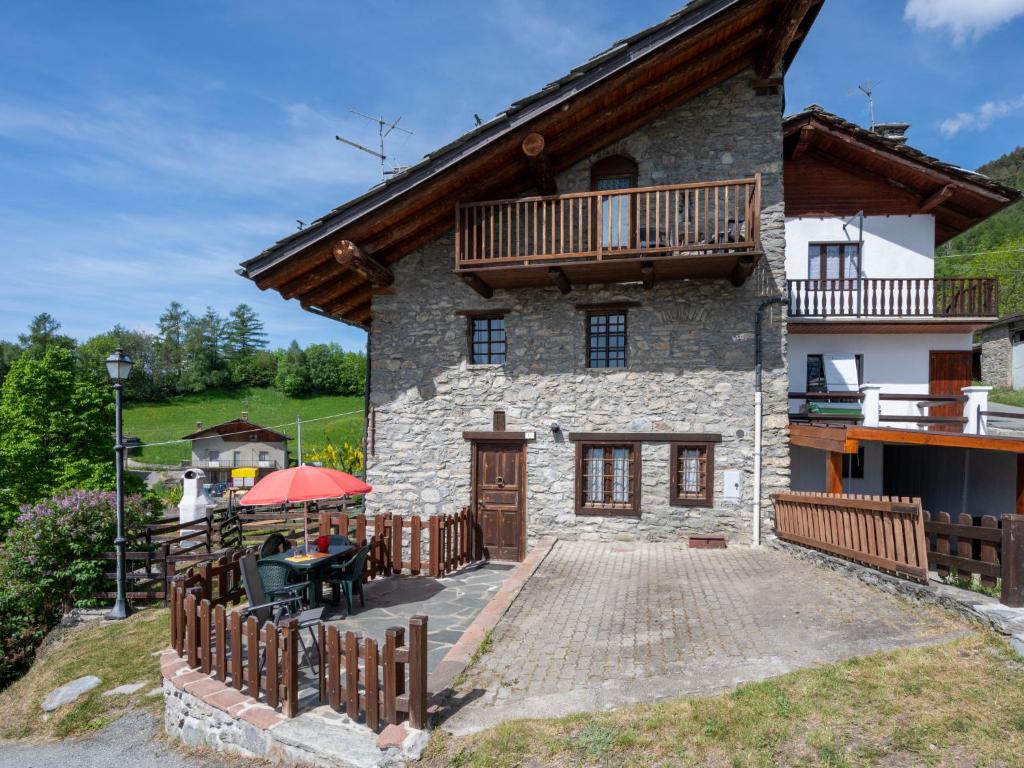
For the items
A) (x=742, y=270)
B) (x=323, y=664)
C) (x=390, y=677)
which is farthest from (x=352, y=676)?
(x=742, y=270)

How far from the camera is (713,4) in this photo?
8.34 meters

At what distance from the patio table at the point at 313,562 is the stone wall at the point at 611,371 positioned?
3514mm

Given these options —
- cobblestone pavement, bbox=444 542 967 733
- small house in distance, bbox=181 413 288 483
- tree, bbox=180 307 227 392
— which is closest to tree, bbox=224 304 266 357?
tree, bbox=180 307 227 392

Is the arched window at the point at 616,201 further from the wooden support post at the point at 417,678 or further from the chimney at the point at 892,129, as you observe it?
the chimney at the point at 892,129

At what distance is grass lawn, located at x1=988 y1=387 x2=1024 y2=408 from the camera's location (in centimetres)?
2335

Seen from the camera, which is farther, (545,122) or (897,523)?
Answer: (545,122)

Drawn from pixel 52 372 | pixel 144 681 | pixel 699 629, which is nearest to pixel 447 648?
pixel 699 629

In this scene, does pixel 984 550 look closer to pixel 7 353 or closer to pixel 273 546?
pixel 273 546

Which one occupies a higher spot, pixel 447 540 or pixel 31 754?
pixel 447 540

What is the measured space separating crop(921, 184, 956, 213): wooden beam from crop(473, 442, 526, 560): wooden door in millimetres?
12031

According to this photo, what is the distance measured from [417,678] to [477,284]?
24.0ft

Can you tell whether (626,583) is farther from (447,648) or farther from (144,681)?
(144,681)

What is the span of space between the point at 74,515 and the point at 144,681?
17.4 feet

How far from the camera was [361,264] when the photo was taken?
10156 mm
